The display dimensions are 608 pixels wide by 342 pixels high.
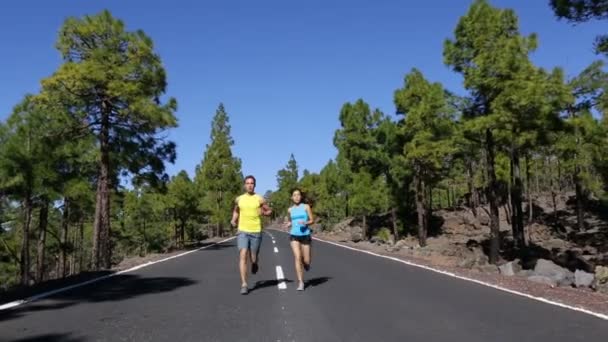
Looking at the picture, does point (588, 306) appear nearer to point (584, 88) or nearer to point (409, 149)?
point (584, 88)

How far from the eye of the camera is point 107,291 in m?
9.30

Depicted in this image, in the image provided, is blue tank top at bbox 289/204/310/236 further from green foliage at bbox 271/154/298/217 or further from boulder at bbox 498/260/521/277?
green foliage at bbox 271/154/298/217

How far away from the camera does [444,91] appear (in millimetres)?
22969

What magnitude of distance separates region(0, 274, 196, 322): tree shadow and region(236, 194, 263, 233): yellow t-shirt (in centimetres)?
198

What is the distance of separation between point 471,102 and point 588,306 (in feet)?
52.5

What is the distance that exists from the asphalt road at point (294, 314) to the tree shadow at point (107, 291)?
0.02 meters

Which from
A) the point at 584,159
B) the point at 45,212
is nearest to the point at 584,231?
the point at 584,159

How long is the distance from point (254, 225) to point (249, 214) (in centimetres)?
21

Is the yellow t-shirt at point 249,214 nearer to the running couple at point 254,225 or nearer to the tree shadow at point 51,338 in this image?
the running couple at point 254,225

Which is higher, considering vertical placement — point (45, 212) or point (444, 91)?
point (444, 91)

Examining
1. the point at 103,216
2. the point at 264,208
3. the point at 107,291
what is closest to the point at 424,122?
the point at 103,216

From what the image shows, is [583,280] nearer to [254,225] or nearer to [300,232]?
[300,232]

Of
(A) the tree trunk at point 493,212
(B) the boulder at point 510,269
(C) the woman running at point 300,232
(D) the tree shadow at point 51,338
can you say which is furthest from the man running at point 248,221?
(A) the tree trunk at point 493,212

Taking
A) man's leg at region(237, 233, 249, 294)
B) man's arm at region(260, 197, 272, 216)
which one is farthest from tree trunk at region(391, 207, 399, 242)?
man's leg at region(237, 233, 249, 294)
